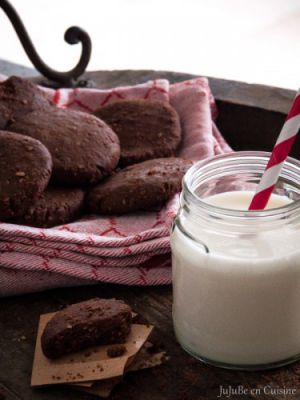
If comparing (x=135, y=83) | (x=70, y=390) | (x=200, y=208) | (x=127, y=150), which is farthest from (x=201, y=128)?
(x=70, y=390)

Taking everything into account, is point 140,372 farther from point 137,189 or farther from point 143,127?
point 143,127

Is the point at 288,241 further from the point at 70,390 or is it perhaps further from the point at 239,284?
the point at 70,390

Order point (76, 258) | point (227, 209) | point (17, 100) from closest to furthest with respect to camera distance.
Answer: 1. point (227, 209)
2. point (76, 258)
3. point (17, 100)

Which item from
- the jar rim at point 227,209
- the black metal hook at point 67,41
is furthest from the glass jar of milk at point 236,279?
the black metal hook at point 67,41

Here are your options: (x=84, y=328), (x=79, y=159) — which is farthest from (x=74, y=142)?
(x=84, y=328)

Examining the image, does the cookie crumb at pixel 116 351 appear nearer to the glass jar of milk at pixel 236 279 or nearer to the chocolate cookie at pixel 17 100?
the glass jar of milk at pixel 236 279

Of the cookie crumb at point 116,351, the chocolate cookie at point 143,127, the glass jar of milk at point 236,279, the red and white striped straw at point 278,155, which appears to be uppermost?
the red and white striped straw at point 278,155
